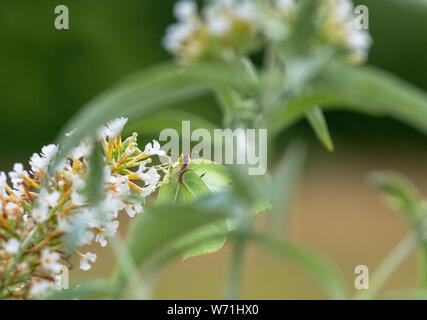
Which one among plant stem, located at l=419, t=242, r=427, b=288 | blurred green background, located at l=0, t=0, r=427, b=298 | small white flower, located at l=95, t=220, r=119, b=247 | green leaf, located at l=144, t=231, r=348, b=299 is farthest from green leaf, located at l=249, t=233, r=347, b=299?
blurred green background, located at l=0, t=0, r=427, b=298

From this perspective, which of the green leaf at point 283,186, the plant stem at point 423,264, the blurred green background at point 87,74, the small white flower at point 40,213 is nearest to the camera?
the green leaf at point 283,186

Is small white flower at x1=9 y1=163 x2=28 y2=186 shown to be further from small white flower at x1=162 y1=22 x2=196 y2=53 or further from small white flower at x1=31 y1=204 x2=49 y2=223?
small white flower at x1=162 y1=22 x2=196 y2=53

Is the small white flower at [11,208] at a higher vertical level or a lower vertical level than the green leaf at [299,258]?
higher

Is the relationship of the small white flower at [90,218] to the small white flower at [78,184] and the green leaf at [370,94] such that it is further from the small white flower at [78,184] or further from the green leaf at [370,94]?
the green leaf at [370,94]

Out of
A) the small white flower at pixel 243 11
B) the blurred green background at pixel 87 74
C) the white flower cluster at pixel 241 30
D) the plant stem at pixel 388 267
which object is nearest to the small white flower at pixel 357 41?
the white flower cluster at pixel 241 30

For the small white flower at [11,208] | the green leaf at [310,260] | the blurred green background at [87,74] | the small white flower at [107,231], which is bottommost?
the green leaf at [310,260]

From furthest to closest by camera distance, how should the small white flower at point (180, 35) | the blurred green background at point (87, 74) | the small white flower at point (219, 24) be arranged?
the blurred green background at point (87, 74), the small white flower at point (180, 35), the small white flower at point (219, 24)

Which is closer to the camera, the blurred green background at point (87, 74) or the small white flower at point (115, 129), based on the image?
the small white flower at point (115, 129)
